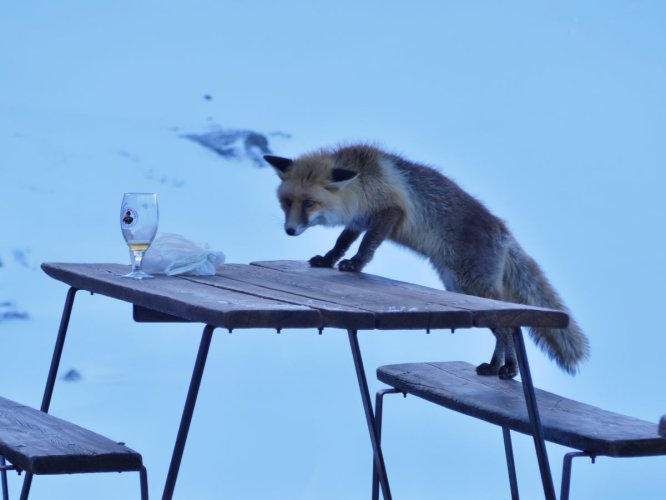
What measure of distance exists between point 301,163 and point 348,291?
3.18 ft

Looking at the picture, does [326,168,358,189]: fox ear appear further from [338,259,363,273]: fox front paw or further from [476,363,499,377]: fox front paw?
[476,363,499,377]: fox front paw

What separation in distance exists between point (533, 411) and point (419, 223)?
4.43 feet

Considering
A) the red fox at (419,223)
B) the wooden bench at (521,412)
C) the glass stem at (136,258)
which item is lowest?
the wooden bench at (521,412)

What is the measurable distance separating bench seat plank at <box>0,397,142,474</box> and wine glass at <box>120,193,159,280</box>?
1.23 ft

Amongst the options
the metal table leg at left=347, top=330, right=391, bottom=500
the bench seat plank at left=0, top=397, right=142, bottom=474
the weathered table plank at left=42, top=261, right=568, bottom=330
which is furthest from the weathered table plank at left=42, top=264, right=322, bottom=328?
the metal table leg at left=347, top=330, right=391, bottom=500

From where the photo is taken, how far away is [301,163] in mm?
3074

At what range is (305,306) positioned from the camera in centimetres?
179

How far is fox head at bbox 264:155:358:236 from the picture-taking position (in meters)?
2.98

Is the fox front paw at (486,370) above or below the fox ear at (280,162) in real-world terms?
below

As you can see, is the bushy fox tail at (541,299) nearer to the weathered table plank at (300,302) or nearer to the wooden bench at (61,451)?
the weathered table plank at (300,302)

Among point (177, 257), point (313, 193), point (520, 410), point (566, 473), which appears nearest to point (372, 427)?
point (520, 410)

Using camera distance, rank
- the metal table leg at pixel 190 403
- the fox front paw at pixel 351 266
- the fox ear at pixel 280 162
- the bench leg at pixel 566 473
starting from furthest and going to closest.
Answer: the fox ear at pixel 280 162 → the fox front paw at pixel 351 266 → the bench leg at pixel 566 473 → the metal table leg at pixel 190 403

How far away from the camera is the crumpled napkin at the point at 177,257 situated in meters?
2.41

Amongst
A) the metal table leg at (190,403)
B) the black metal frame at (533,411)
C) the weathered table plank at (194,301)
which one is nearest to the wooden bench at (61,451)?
the metal table leg at (190,403)
